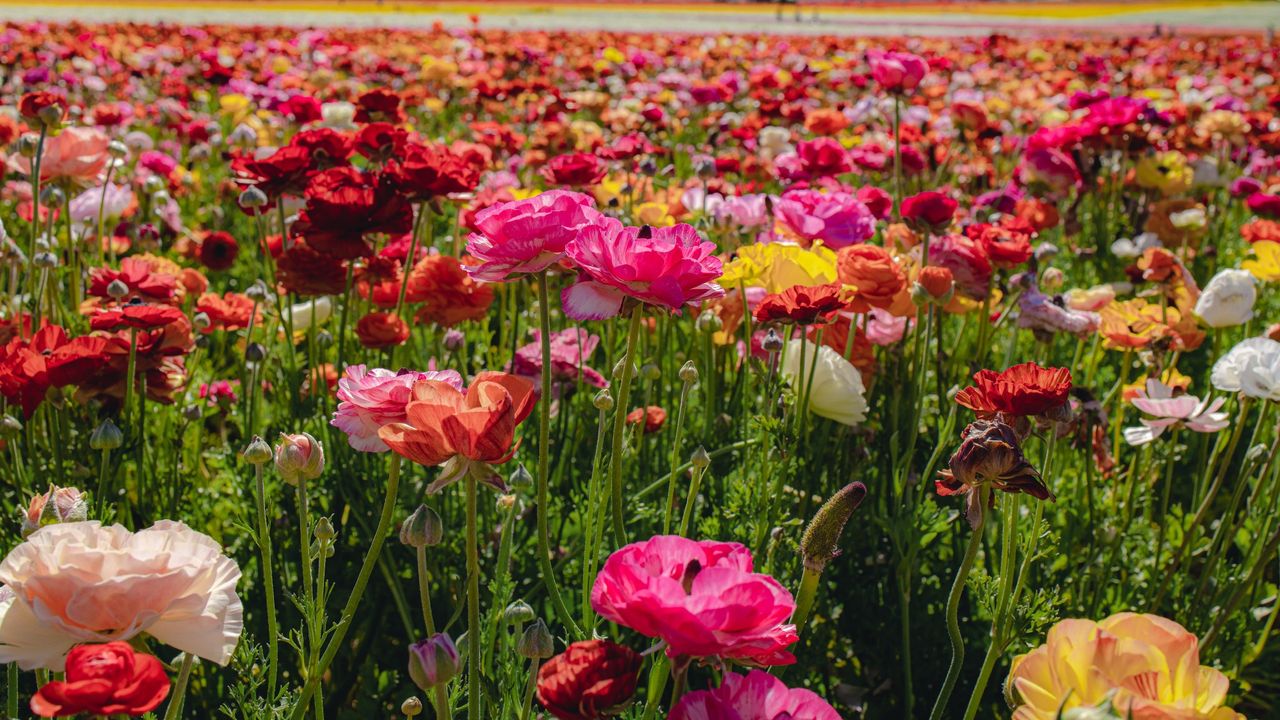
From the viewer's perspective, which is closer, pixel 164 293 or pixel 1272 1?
pixel 164 293

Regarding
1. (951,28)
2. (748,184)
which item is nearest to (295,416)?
(748,184)

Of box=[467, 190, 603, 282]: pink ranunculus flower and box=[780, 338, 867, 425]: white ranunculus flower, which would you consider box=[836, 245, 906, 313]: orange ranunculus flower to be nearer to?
box=[780, 338, 867, 425]: white ranunculus flower

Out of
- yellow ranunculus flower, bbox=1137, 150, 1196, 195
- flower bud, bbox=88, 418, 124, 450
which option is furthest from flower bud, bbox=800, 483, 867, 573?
yellow ranunculus flower, bbox=1137, 150, 1196, 195

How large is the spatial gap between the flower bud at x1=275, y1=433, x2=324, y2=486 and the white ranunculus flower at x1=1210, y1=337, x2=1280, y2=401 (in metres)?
1.32

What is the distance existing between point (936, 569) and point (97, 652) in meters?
1.47

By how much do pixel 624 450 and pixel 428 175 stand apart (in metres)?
0.55

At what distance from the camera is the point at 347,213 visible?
1.77m

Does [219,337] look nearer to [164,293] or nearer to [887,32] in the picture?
[164,293]

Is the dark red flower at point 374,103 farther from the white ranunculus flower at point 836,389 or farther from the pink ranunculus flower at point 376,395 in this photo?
the pink ranunculus flower at point 376,395

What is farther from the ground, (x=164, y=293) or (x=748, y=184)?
(x=164, y=293)

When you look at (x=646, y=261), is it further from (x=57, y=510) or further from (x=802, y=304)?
(x=57, y=510)

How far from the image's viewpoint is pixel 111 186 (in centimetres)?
314

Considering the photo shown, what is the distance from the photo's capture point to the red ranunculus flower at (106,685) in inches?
26.5

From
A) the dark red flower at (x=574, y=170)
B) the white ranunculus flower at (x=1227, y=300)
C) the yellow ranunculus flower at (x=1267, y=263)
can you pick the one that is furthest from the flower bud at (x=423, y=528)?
the yellow ranunculus flower at (x=1267, y=263)
